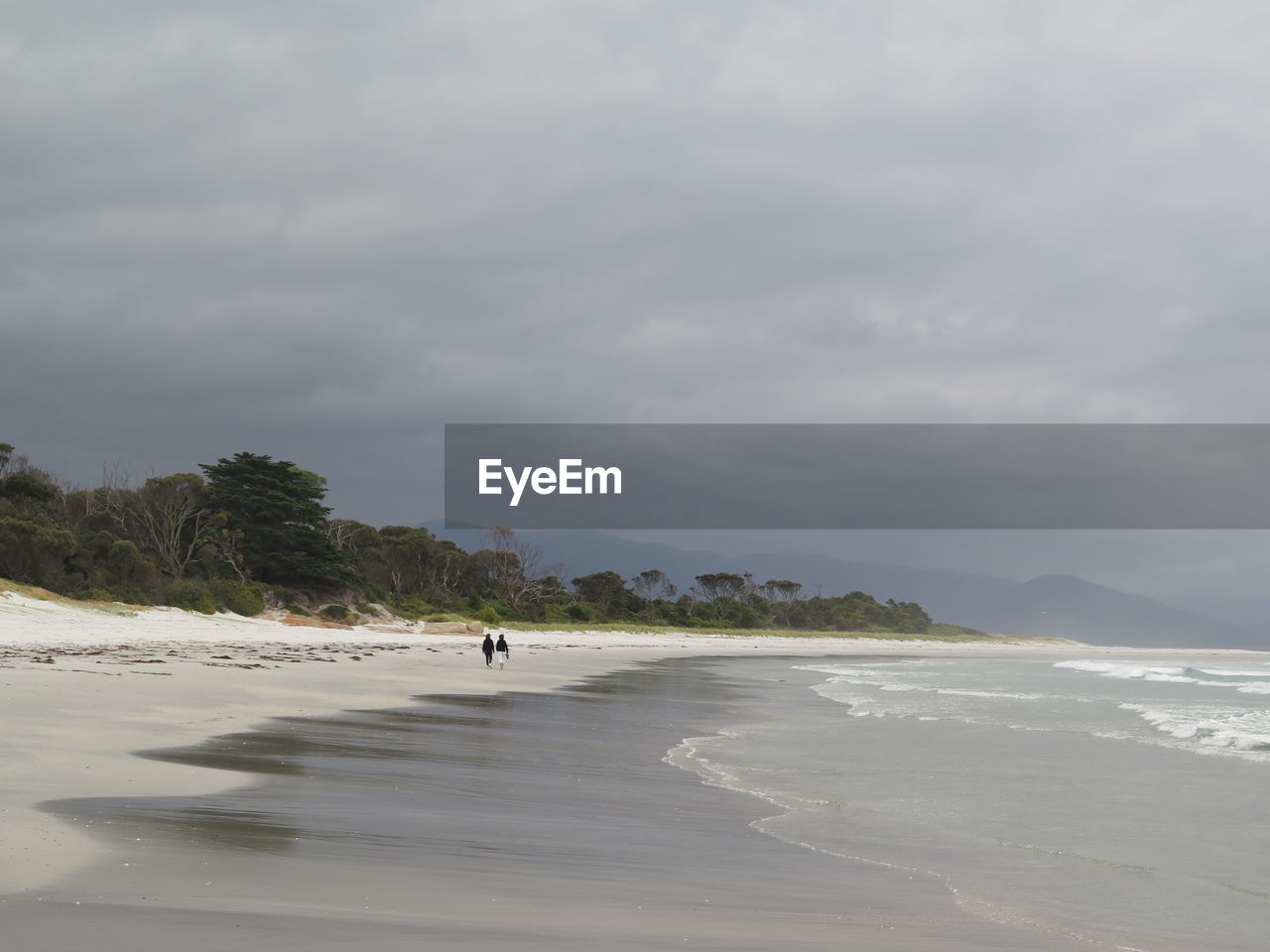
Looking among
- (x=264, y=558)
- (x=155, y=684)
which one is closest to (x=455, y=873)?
(x=155, y=684)

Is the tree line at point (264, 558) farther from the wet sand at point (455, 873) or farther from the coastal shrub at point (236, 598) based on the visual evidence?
the wet sand at point (455, 873)

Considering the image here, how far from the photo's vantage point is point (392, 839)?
681 centimetres

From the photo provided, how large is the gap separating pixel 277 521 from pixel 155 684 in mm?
44776

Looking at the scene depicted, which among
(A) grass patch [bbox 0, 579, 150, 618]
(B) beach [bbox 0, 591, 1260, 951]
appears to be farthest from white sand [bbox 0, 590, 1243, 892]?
(A) grass patch [bbox 0, 579, 150, 618]

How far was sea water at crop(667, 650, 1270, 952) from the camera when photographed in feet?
20.6

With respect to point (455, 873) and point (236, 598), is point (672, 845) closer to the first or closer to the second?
point (455, 873)

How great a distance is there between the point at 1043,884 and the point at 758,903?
2.20 meters

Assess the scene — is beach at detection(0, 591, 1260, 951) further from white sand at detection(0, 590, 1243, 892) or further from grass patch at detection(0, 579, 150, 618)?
grass patch at detection(0, 579, 150, 618)

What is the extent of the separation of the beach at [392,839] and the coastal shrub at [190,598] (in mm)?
27022

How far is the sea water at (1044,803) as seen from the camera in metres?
6.27

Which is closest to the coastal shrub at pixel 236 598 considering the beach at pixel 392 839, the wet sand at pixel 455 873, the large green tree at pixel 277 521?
the large green tree at pixel 277 521

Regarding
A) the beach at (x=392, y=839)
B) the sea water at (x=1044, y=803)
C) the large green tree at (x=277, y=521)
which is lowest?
the sea water at (x=1044, y=803)

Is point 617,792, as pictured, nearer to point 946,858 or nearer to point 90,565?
point 946,858

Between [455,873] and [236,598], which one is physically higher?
[455,873]
